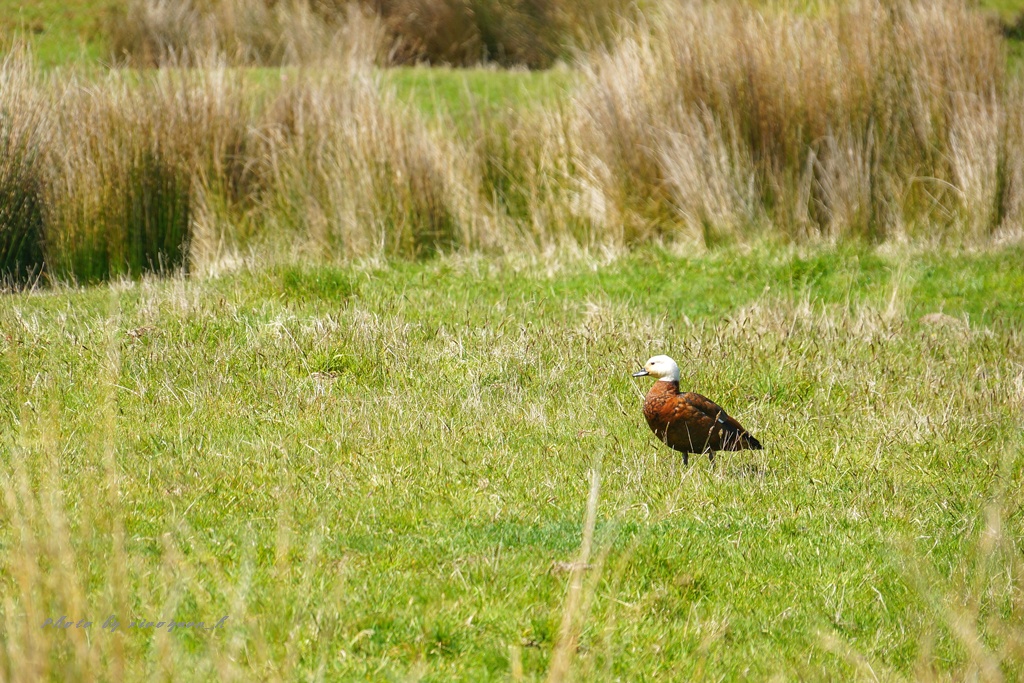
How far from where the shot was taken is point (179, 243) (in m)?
10.6

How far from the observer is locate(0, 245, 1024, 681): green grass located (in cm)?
373

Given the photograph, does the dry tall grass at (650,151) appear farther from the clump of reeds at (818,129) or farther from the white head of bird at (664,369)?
the white head of bird at (664,369)

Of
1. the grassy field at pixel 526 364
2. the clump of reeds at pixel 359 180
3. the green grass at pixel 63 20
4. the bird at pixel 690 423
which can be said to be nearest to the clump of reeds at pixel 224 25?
the green grass at pixel 63 20

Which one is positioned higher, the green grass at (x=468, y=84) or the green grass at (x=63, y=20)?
the green grass at (x=63, y=20)

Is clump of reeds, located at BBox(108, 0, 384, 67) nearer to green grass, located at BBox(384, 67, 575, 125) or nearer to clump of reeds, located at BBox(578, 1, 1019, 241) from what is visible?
green grass, located at BBox(384, 67, 575, 125)

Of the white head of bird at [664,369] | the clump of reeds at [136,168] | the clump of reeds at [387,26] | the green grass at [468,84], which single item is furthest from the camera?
the clump of reeds at [387,26]

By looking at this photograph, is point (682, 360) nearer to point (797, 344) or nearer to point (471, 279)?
point (797, 344)

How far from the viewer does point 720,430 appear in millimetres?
5238

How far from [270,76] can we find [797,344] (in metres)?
7.17

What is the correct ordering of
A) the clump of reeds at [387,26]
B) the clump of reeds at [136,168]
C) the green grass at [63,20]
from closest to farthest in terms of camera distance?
the clump of reeds at [136,168]
the clump of reeds at [387,26]
the green grass at [63,20]

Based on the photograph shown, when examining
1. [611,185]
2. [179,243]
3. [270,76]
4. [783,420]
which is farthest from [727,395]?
[270,76]

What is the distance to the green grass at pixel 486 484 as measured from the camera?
12.3ft

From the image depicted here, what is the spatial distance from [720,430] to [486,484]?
1127 millimetres

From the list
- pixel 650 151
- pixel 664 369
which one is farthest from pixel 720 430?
pixel 650 151
